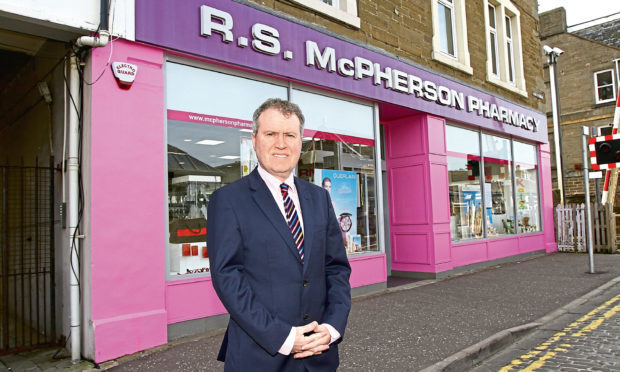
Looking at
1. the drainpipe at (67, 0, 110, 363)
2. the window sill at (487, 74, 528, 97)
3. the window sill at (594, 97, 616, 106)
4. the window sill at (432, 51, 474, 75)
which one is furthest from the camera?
the window sill at (594, 97, 616, 106)

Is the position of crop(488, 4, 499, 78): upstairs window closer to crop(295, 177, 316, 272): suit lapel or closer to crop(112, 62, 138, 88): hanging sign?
crop(112, 62, 138, 88): hanging sign

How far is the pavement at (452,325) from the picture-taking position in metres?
4.34

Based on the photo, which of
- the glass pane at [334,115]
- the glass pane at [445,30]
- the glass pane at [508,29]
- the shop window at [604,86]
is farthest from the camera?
the shop window at [604,86]

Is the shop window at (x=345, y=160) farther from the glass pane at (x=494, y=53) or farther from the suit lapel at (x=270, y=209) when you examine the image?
the glass pane at (x=494, y=53)

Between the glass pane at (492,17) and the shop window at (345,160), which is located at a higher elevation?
the glass pane at (492,17)

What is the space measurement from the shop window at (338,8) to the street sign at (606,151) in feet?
18.7

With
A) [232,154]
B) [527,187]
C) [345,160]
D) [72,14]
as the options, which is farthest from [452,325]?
[527,187]

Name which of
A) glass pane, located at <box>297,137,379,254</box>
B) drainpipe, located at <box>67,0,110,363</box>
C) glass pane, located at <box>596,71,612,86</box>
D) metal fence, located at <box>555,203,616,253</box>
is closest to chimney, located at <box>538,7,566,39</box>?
glass pane, located at <box>596,71,612,86</box>

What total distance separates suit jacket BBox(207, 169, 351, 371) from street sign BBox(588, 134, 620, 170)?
9239 millimetres

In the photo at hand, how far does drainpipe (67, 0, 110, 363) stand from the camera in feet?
15.1

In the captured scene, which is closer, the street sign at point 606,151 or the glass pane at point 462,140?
the street sign at point 606,151

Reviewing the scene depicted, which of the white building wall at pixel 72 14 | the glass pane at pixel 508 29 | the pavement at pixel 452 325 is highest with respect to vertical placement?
the glass pane at pixel 508 29

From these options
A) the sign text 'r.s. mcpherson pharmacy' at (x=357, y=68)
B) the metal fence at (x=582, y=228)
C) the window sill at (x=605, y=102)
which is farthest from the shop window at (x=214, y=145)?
the window sill at (x=605, y=102)

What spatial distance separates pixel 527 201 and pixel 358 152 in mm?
7523
